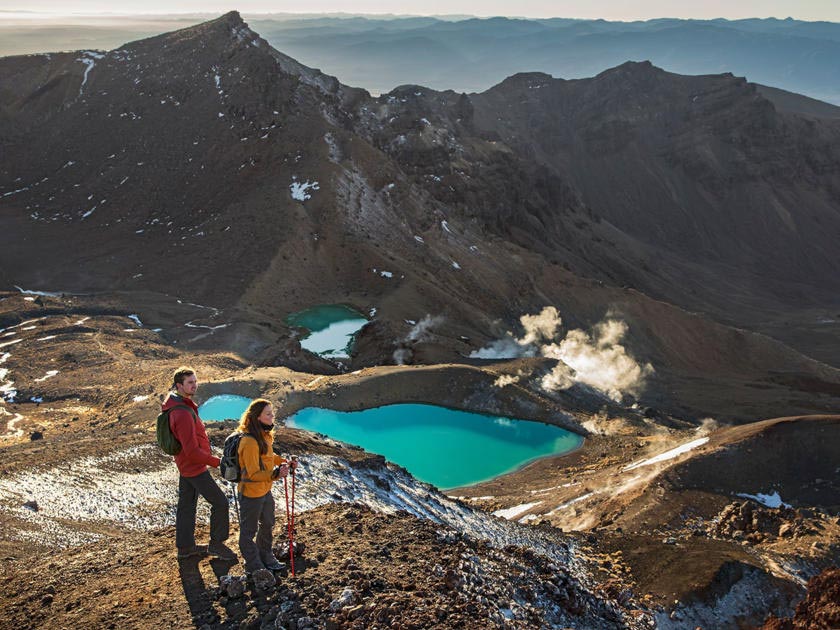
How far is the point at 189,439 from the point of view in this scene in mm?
12141

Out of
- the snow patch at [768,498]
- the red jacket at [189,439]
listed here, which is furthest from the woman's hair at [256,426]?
the snow patch at [768,498]

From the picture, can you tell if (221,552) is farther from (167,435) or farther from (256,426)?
(256,426)

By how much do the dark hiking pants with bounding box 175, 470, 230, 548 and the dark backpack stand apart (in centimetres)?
99

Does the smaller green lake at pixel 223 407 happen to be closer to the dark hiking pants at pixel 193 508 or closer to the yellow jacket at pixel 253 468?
the dark hiking pants at pixel 193 508

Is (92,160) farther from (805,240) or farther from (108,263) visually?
(805,240)

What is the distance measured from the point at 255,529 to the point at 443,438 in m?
28.4

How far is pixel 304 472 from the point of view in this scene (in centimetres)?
2175

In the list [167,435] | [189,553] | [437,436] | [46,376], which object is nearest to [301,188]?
[46,376]

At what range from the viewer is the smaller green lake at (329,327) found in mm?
60312

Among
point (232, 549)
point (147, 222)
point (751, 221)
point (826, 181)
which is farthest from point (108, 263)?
point (826, 181)

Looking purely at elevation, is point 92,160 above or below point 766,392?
above

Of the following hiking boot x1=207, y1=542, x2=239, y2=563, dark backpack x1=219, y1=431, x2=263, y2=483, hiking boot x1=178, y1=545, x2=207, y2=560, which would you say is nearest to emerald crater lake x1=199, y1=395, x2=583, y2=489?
hiking boot x1=178, y1=545, x2=207, y2=560

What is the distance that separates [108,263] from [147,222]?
31.6ft

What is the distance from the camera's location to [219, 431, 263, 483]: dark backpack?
11648 millimetres
